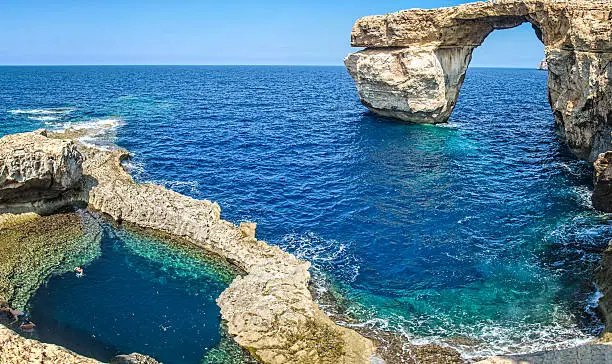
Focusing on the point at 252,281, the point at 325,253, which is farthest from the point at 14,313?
the point at 325,253

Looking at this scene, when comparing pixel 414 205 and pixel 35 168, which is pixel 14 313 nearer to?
pixel 35 168

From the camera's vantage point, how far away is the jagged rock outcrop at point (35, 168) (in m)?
28.6

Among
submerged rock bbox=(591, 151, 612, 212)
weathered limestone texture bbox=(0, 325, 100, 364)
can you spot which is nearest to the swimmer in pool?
weathered limestone texture bbox=(0, 325, 100, 364)

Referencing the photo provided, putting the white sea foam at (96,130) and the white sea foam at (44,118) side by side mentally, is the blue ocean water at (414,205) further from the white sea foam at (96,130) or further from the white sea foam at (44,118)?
the white sea foam at (96,130)

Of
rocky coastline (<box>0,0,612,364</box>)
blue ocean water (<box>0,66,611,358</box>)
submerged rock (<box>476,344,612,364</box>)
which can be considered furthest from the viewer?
blue ocean water (<box>0,66,611,358</box>)

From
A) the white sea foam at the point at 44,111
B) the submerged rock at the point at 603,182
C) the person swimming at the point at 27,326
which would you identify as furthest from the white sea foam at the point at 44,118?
the submerged rock at the point at 603,182

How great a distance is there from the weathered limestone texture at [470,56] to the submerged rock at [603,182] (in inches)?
288

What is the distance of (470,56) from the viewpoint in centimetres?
5881

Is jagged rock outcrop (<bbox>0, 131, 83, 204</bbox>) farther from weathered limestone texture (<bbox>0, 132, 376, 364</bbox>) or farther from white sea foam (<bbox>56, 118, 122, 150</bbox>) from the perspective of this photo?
white sea foam (<bbox>56, 118, 122, 150</bbox>)

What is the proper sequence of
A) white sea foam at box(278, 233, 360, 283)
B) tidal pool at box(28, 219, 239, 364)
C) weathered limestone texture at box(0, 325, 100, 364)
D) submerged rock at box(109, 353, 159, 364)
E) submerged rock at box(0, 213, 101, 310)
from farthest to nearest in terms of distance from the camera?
white sea foam at box(278, 233, 360, 283) < submerged rock at box(0, 213, 101, 310) < tidal pool at box(28, 219, 239, 364) < submerged rock at box(109, 353, 159, 364) < weathered limestone texture at box(0, 325, 100, 364)

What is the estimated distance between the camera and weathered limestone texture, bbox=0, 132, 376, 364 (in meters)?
18.8

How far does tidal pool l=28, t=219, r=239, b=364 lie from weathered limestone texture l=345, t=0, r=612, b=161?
28.7m

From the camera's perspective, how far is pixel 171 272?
82.6 feet

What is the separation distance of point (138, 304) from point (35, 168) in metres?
13.3
